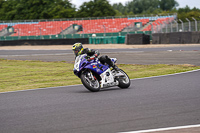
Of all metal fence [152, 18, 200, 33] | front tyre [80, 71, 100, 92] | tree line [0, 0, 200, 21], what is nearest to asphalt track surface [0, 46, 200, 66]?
metal fence [152, 18, 200, 33]

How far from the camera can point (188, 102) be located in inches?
280

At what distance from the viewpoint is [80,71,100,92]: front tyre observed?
9195 millimetres

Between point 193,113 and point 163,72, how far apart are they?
26.5 feet

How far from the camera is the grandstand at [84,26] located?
49000mm

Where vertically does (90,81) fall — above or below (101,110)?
above

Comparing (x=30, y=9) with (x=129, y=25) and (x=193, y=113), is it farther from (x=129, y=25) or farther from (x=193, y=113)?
(x=193, y=113)

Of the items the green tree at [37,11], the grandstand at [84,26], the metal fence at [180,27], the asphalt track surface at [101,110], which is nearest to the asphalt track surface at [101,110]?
the asphalt track surface at [101,110]

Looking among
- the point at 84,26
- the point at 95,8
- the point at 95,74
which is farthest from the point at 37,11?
the point at 95,74

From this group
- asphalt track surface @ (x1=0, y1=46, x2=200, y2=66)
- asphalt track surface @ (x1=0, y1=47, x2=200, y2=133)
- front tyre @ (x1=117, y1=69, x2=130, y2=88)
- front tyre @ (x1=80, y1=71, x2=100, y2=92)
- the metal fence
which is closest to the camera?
asphalt track surface @ (x1=0, y1=47, x2=200, y2=133)

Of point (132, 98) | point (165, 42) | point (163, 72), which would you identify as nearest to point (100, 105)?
point (132, 98)

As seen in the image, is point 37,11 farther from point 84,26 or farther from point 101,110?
point 101,110

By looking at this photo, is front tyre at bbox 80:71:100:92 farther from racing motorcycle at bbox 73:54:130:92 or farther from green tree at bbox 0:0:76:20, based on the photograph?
green tree at bbox 0:0:76:20

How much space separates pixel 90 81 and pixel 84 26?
44478 millimetres

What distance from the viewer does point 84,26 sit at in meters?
53.3
